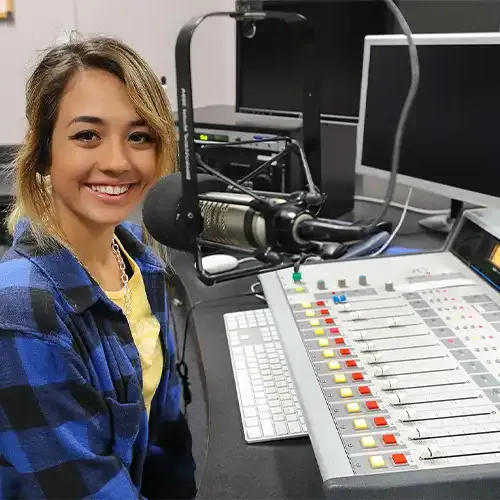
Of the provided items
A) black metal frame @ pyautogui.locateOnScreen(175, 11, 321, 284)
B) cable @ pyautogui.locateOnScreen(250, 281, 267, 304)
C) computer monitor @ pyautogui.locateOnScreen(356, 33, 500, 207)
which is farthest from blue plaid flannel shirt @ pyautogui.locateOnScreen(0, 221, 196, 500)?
computer monitor @ pyautogui.locateOnScreen(356, 33, 500, 207)

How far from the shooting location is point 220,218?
43.3 inches

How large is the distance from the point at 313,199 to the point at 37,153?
0.42 metres

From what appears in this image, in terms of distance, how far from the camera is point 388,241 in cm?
145

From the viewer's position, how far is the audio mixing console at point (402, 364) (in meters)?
0.62

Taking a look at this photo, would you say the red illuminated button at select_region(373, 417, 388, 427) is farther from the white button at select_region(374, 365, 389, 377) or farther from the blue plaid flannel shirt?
the blue plaid flannel shirt

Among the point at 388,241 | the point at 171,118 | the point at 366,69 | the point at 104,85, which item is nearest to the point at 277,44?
the point at 366,69

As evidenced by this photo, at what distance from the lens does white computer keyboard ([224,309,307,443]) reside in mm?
885

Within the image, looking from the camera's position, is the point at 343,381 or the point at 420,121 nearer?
the point at 343,381

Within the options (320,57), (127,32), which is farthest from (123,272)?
(127,32)

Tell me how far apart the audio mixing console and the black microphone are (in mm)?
97

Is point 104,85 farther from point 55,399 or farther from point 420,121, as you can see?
point 420,121

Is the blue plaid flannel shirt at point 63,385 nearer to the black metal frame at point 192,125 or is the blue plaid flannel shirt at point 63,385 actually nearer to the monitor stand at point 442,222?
the black metal frame at point 192,125

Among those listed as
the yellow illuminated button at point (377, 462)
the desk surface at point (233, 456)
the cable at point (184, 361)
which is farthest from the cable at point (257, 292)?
the yellow illuminated button at point (377, 462)

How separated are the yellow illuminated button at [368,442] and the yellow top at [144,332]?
1.53 feet
